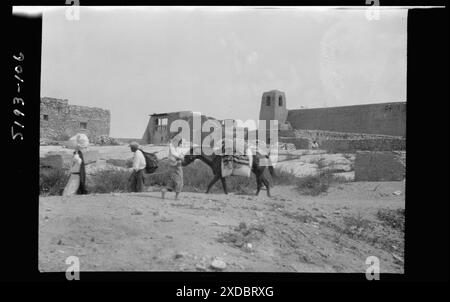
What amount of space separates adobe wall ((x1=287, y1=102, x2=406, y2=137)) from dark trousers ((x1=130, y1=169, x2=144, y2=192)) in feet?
23.5

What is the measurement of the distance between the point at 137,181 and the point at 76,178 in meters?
0.94

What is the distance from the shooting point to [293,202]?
5.93 m

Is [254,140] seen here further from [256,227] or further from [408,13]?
[408,13]

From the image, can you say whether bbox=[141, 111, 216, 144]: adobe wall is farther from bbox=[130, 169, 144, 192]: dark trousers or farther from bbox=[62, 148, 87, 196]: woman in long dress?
bbox=[62, 148, 87, 196]: woman in long dress

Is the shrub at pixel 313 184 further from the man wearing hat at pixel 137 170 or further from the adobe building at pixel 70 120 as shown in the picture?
the adobe building at pixel 70 120

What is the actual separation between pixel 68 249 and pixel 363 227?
4145 mm

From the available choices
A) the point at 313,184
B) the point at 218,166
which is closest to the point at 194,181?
the point at 218,166

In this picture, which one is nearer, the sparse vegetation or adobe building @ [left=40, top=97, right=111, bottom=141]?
the sparse vegetation

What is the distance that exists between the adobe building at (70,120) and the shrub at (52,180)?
3.45ft

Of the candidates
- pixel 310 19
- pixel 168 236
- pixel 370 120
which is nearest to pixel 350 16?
pixel 310 19

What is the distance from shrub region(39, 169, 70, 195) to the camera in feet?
19.1

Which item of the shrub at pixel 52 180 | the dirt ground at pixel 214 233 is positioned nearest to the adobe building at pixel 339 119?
the dirt ground at pixel 214 233

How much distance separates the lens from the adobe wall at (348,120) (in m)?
10.9

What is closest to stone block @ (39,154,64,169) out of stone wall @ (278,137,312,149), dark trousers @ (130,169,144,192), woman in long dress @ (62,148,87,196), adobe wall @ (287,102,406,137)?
woman in long dress @ (62,148,87,196)
